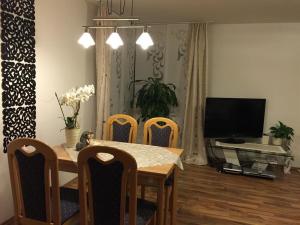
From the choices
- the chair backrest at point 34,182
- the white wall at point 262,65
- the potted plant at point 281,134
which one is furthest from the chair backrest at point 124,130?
the potted plant at point 281,134

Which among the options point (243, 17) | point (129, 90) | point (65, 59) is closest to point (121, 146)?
point (65, 59)

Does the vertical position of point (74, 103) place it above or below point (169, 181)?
above

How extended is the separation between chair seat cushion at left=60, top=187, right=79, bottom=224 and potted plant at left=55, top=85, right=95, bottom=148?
469 millimetres

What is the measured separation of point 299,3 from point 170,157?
2565 millimetres

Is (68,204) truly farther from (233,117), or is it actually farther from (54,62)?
(233,117)

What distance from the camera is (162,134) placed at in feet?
9.75

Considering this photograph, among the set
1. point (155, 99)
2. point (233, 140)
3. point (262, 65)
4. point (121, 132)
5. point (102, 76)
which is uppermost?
point (262, 65)

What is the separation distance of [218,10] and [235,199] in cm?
254

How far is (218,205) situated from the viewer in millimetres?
3191

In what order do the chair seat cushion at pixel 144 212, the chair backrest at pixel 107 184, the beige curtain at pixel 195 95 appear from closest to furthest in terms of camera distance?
the chair backrest at pixel 107 184 → the chair seat cushion at pixel 144 212 → the beige curtain at pixel 195 95

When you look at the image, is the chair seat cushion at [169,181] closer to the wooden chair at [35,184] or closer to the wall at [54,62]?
the wooden chair at [35,184]

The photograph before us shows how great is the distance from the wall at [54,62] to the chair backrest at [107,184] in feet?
4.19

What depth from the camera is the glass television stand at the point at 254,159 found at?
4.18 meters

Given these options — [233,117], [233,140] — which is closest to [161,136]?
[233,117]
